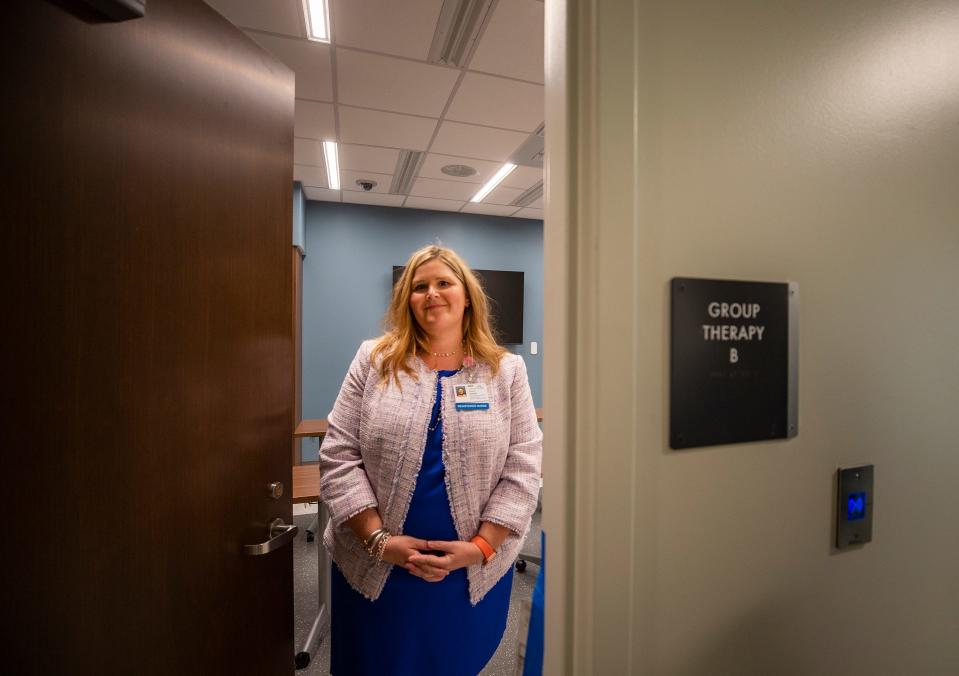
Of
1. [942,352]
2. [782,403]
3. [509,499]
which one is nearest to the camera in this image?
[782,403]

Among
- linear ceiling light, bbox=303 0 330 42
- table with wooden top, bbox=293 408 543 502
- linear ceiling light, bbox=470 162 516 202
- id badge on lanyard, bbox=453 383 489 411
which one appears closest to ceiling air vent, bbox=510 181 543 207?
linear ceiling light, bbox=470 162 516 202

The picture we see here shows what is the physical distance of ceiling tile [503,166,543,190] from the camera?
11.2 ft

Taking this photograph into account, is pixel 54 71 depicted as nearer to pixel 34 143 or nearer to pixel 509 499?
pixel 34 143

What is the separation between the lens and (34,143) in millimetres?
533

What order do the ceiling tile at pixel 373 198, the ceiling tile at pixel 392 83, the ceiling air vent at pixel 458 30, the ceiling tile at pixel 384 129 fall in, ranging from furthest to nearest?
1. the ceiling tile at pixel 373 198
2. the ceiling tile at pixel 384 129
3. the ceiling tile at pixel 392 83
4. the ceiling air vent at pixel 458 30

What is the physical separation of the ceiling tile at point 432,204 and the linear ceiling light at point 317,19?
2182mm

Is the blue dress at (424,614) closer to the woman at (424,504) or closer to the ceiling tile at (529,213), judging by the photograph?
the woman at (424,504)

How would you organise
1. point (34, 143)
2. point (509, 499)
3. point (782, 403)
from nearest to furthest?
point (34, 143) < point (782, 403) < point (509, 499)

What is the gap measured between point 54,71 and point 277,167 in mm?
468

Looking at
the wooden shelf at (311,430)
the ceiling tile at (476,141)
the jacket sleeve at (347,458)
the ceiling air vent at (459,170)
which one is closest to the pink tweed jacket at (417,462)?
the jacket sleeve at (347,458)

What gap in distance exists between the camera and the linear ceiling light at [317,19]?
173cm

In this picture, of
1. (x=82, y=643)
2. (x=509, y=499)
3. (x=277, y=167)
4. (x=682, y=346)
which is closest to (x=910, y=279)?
(x=682, y=346)

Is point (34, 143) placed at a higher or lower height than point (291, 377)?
higher

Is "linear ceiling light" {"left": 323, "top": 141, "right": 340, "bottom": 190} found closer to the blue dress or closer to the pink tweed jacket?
the pink tweed jacket
